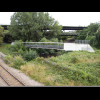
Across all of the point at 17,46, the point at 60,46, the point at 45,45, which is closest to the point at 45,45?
the point at 45,45

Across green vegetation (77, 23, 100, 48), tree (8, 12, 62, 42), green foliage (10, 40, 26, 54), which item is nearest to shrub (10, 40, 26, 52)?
green foliage (10, 40, 26, 54)

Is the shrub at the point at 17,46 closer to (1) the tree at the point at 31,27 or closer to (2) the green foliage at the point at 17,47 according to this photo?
(2) the green foliage at the point at 17,47

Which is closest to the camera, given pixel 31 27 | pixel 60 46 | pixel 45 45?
pixel 31 27

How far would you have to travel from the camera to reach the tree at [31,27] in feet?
23.9

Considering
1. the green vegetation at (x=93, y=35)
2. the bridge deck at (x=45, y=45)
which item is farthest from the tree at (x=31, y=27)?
the green vegetation at (x=93, y=35)

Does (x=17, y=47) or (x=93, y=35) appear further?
(x=93, y=35)

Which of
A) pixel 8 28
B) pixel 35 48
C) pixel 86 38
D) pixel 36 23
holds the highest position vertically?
pixel 36 23

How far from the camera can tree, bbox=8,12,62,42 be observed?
7.27m

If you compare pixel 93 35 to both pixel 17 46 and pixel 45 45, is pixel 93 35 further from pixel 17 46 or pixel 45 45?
pixel 17 46

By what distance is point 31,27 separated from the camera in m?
7.91
